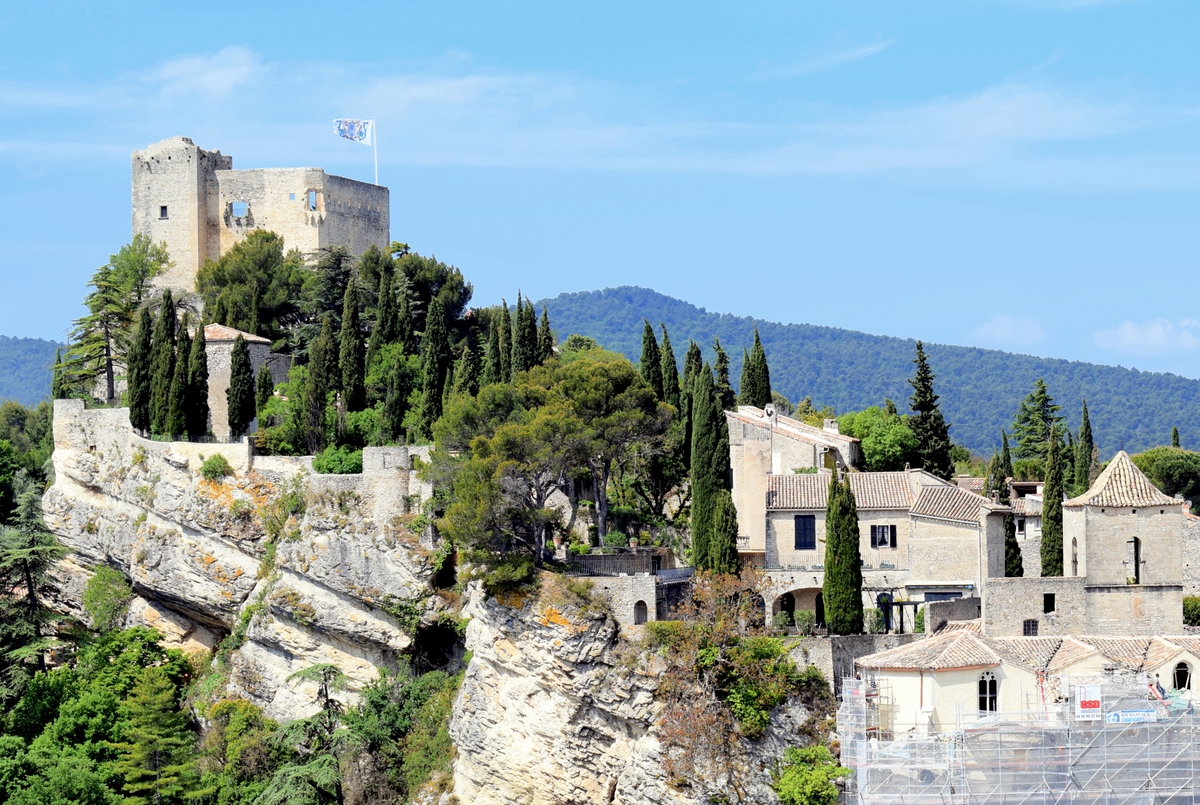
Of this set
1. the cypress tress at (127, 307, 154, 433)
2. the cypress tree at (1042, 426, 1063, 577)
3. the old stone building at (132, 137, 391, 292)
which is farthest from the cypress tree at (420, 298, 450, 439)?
the cypress tree at (1042, 426, 1063, 577)

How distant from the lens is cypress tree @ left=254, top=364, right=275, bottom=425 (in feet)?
178

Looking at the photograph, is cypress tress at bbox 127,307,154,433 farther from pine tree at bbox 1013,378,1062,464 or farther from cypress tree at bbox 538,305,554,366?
pine tree at bbox 1013,378,1062,464

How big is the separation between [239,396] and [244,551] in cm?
552

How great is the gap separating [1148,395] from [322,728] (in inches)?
6364

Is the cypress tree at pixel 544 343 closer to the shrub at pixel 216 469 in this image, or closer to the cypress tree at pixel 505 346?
the cypress tree at pixel 505 346

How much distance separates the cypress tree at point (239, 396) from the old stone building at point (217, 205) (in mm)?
13180

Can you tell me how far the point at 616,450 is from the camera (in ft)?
152

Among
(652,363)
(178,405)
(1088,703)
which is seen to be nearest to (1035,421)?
(652,363)

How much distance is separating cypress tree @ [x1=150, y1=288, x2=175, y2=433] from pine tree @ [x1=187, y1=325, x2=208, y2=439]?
66 cm

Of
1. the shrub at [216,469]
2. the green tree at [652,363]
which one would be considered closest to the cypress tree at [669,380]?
the green tree at [652,363]

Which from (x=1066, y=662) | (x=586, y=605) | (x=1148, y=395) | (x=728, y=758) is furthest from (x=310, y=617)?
(x=1148, y=395)

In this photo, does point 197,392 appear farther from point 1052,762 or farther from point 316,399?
point 1052,762

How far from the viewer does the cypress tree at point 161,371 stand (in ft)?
173

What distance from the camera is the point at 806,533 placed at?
47.1m
